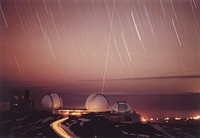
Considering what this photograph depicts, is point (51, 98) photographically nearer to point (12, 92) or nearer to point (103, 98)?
point (12, 92)

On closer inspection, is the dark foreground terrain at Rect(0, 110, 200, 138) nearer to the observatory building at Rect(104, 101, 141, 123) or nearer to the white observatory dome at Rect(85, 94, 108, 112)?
the observatory building at Rect(104, 101, 141, 123)

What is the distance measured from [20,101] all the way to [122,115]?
24.9m

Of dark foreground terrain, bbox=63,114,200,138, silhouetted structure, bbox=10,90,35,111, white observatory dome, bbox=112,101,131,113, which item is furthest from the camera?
silhouetted structure, bbox=10,90,35,111

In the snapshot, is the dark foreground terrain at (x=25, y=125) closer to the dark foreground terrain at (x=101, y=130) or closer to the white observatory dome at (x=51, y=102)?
the dark foreground terrain at (x=101, y=130)

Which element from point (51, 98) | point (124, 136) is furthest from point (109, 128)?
point (51, 98)

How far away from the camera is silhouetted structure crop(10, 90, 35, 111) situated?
5812 centimetres

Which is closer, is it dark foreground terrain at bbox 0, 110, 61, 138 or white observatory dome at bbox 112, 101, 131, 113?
dark foreground terrain at bbox 0, 110, 61, 138

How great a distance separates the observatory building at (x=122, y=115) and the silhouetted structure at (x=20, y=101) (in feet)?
71.4

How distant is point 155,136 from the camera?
32.0 metres

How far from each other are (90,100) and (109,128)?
57.4ft

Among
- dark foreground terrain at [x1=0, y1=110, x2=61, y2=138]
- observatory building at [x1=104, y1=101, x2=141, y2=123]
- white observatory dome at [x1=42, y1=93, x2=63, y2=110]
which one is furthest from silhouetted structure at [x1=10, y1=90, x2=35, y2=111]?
observatory building at [x1=104, y1=101, x2=141, y2=123]

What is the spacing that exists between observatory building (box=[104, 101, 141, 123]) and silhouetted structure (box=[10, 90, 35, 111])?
71.4 ft

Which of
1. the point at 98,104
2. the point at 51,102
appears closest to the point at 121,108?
the point at 98,104

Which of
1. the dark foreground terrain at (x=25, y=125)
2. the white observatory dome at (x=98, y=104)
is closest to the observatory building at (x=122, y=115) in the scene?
the white observatory dome at (x=98, y=104)
